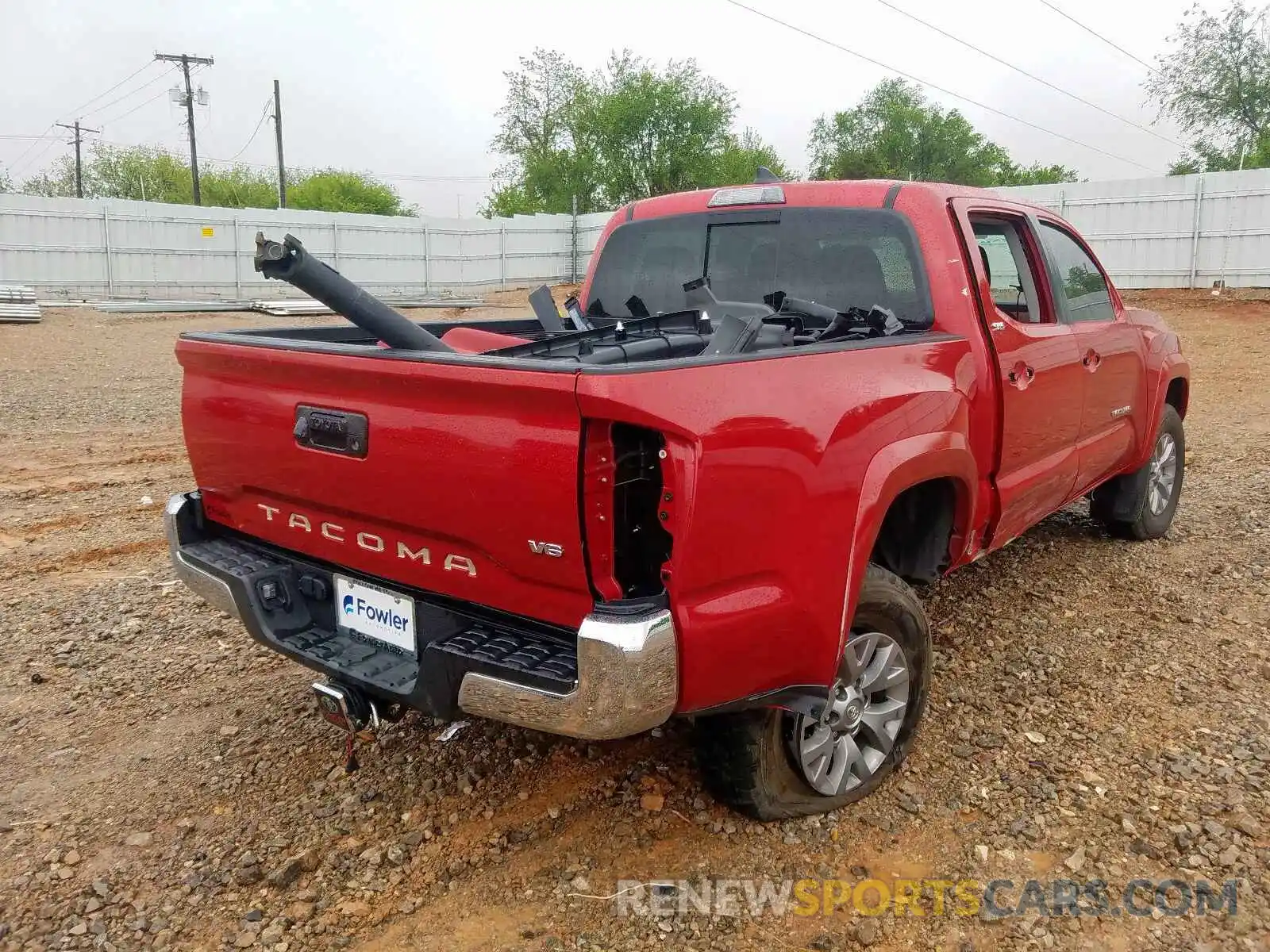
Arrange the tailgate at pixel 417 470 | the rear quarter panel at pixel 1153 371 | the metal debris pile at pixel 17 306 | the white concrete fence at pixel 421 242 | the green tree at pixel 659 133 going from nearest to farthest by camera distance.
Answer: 1. the tailgate at pixel 417 470
2. the rear quarter panel at pixel 1153 371
3. the metal debris pile at pixel 17 306
4. the white concrete fence at pixel 421 242
5. the green tree at pixel 659 133

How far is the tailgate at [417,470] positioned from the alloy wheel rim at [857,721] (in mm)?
935

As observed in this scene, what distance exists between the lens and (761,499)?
229cm

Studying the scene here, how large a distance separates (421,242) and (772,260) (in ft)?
88.4

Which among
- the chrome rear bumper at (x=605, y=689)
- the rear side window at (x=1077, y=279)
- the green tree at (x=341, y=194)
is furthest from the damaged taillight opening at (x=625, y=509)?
the green tree at (x=341, y=194)

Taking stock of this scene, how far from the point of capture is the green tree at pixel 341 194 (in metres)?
60.7

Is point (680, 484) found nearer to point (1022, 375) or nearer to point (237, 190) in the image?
point (1022, 375)

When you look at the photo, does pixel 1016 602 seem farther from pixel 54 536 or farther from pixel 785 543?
pixel 54 536

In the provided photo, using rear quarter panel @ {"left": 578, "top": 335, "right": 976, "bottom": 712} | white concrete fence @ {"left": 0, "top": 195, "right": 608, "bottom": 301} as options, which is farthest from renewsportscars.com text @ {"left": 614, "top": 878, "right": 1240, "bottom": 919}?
white concrete fence @ {"left": 0, "top": 195, "right": 608, "bottom": 301}

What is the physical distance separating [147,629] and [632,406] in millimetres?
3288

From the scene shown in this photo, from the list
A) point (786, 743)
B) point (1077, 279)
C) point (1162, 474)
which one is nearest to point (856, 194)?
point (1077, 279)

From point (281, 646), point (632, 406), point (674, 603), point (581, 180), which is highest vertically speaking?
point (581, 180)

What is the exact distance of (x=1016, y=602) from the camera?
465 centimetres

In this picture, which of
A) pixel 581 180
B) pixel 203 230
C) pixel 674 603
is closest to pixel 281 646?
pixel 674 603

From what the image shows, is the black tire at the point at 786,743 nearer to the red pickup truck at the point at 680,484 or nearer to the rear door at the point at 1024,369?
the red pickup truck at the point at 680,484
